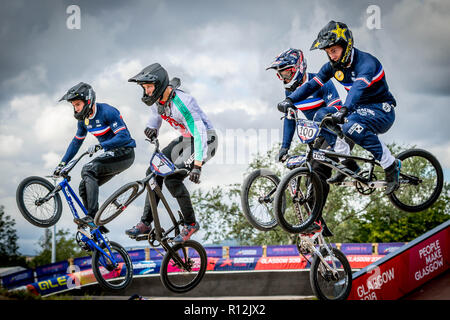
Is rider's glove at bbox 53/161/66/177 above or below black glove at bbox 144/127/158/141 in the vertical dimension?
below

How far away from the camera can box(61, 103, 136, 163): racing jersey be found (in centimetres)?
791

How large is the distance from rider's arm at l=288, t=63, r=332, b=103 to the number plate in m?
0.57

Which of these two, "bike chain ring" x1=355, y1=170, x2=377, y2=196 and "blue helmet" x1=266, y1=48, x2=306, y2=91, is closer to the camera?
"bike chain ring" x1=355, y1=170, x2=377, y2=196

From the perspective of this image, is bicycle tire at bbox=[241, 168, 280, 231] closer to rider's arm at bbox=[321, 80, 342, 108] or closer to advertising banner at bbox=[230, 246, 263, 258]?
rider's arm at bbox=[321, 80, 342, 108]

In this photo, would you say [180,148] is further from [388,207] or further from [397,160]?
[388,207]

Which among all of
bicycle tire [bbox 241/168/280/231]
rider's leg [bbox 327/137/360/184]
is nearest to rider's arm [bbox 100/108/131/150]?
bicycle tire [bbox 241/168/280/231]

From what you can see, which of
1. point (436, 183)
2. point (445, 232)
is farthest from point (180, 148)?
point (445, 232)

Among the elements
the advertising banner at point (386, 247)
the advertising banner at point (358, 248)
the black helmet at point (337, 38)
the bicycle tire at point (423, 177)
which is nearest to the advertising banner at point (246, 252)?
the advertising banner at point (358, 248)

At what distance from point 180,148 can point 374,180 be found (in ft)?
10.8

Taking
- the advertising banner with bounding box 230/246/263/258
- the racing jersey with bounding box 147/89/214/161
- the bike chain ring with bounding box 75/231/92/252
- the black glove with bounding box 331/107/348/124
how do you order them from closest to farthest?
the black glove with bounding box 331/107/348/124, the racing jersey with bounding box 147/89/214/161, the bike chain ring with bounding box 75/231/92/252, the advertising banner with bounding box 230/246/263/258

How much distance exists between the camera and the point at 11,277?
42.2 ft
